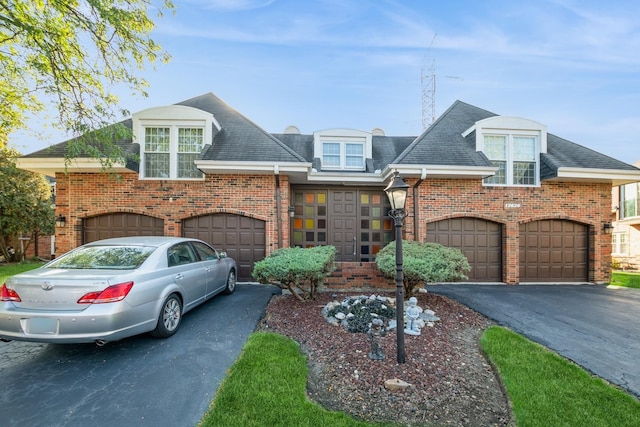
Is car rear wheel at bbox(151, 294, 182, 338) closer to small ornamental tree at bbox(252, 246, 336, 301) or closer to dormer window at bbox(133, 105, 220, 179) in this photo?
small ornamental tree at bbox(252, 246, 336, 301)

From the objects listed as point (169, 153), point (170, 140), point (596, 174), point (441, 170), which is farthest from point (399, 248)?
point (596, 174)

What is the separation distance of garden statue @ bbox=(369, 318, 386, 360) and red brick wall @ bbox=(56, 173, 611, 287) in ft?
13.6

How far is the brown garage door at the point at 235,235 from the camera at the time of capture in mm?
8000

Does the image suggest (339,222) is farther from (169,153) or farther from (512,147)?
(512,147)

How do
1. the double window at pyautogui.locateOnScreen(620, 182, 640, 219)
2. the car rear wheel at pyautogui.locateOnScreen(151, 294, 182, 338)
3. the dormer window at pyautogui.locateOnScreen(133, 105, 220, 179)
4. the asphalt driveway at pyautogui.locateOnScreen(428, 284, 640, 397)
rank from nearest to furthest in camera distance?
the asphalt driveway at pyautogui.locateOnScreen(428, 284, 640, 397)
the car rear wheel at pyautogui.locateOnScreen(151, 294, 182, 338)
the dormer window at pyautogui.locateOnScreen(133, 105, 220, 179)
the double window at pyautogui.locateOnScreen(620, 182, 640, 219)

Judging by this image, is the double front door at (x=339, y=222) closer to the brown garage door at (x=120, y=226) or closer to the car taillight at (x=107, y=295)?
the brown garage door at (x=120, y=226)

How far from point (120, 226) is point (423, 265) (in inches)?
340

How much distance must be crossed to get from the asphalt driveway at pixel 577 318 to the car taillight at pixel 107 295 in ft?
20.5

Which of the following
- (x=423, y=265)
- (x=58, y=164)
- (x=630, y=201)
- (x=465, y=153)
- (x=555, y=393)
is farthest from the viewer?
(x=630, y=201)

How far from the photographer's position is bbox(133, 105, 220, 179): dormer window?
26.2 feet

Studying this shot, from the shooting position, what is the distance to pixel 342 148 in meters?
9.71

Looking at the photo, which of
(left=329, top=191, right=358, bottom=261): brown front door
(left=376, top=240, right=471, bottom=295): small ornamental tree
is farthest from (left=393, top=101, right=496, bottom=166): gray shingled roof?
(left=376, top=240, right=471, bottom=295): small ornamental tree

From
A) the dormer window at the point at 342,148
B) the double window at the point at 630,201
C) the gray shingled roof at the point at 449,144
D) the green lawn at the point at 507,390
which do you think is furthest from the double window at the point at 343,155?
the double window at the point at 630,201

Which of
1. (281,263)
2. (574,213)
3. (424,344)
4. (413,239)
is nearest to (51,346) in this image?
(281,263)
